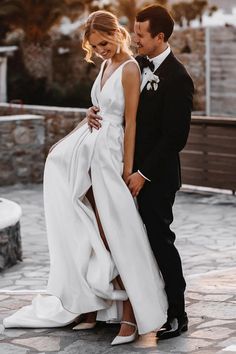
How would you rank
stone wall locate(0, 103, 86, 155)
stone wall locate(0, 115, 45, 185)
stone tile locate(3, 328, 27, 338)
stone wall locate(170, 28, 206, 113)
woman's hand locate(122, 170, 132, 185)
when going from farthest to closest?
stone wall locate(170, 28, 206, 113)
stone wall locate(0, 103, 86, 155)
stone wall locate(0, 115, 45, 185)
stone tile locate(3, 328, 27, 338)
woman's hand locate(122, 170, 132, 185)

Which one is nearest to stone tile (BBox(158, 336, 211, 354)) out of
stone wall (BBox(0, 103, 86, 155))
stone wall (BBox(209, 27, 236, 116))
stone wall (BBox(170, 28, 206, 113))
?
stone wall (BBox(0, 103, 86, 155))

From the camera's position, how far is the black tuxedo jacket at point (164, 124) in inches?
203

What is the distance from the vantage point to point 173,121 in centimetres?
516

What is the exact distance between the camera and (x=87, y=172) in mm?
5367

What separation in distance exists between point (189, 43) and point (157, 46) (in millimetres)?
27220

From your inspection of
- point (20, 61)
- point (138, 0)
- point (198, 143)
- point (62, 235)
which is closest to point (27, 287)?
point (62, 235)

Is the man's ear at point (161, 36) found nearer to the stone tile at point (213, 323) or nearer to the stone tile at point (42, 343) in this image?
the stone tile at point (213, 323)

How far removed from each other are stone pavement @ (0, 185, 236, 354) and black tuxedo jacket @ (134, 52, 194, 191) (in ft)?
2.77

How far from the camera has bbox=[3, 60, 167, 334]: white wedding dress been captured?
5250 mm

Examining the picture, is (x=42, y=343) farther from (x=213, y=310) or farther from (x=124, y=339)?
(x=213, y=310)

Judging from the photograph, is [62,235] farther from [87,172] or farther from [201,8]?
[201,8]

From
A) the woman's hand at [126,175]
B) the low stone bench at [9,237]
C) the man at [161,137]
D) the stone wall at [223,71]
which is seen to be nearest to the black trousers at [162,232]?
the man at [161,137]

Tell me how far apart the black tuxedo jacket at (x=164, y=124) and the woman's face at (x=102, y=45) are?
0.87 ft

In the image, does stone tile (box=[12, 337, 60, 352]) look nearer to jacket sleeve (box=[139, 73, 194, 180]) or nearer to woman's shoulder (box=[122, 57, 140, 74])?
jacket sleeve (box=[139, 73, 194, 180])
